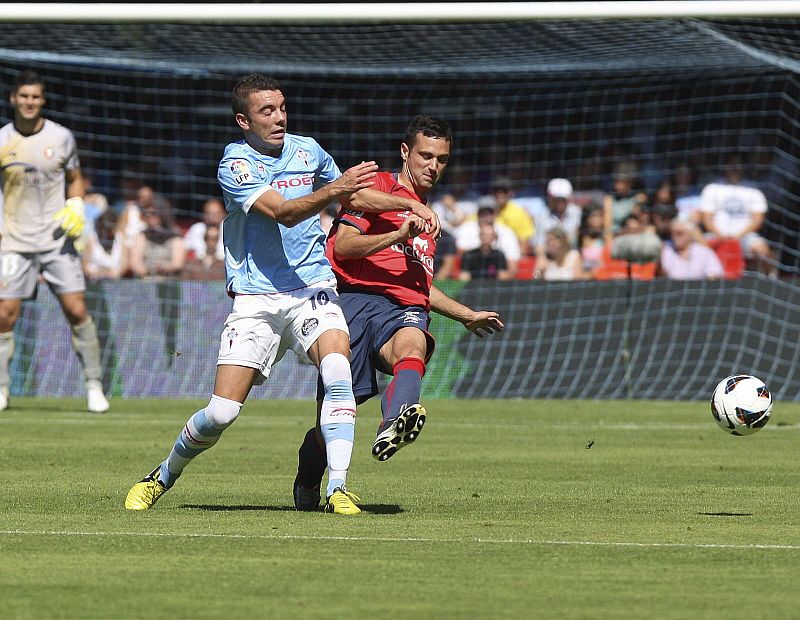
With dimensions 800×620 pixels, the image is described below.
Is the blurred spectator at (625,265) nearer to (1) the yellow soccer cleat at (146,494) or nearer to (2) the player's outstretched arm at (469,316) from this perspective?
(2) the player's outstretched arm at (469,316)

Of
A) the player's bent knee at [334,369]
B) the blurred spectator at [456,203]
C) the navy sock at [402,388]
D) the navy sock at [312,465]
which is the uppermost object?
the player's bent knee at [334,369]

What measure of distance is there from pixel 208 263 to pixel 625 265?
482 cm

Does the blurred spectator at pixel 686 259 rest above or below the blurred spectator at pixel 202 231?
above

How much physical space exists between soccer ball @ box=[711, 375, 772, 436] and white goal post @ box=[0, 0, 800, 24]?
6893 mm

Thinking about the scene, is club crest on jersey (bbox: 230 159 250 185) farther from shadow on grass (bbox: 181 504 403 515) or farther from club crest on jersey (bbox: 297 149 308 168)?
shadow on grass (bbox: 181 504 403 515)

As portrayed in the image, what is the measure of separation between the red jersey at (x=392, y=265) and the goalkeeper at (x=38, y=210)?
5.81m

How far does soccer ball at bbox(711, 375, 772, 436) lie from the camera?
817 cm

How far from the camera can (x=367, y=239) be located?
8.12m

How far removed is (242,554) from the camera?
245 inches

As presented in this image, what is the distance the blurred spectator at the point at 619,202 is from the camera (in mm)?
19984

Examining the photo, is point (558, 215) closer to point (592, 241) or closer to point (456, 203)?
point (592, 241)

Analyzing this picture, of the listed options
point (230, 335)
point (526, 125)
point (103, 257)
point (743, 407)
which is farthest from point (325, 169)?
point (526, 125)

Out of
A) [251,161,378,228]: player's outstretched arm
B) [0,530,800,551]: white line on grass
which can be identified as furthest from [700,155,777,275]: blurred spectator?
[0,530,800,551]: white line on grass

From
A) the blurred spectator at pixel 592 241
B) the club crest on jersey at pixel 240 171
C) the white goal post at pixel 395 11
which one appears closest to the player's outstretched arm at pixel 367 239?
the club crest on jersey at pixel 240 171
